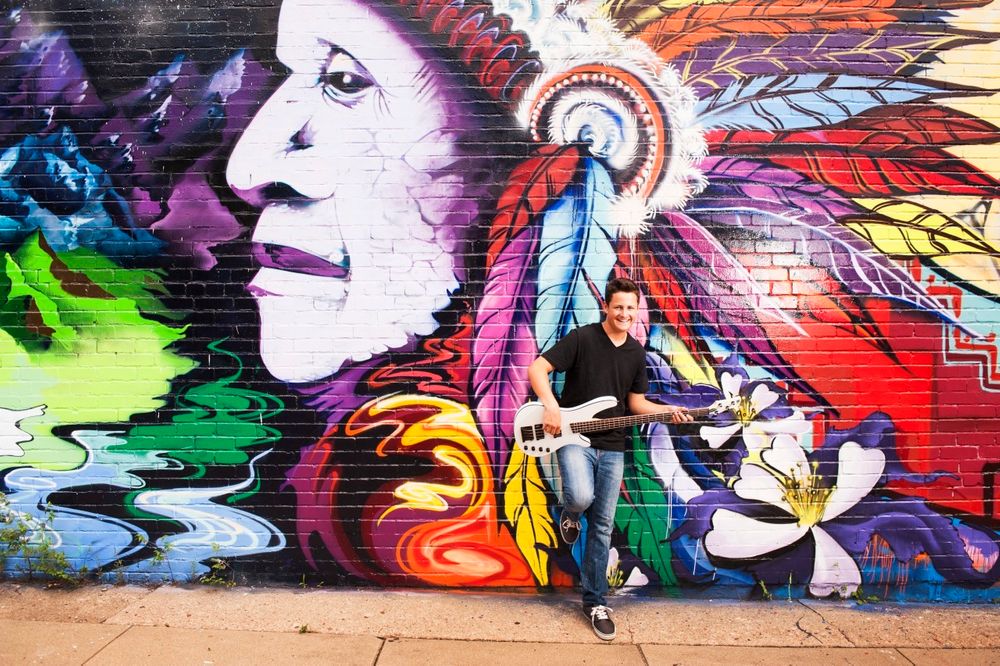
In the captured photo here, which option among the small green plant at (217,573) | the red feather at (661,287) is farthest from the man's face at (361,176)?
the small green plant at (217,573)

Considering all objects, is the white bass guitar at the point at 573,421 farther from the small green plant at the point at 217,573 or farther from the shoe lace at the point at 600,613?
the small green plant at the point at 217,573

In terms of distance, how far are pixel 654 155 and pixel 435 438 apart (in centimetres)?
230

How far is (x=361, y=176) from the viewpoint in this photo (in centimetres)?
423

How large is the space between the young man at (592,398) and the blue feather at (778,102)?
1.33 meters

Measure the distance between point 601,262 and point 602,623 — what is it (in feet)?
7.07

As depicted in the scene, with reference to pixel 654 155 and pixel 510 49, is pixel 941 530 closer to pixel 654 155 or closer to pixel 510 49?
pixel 654 155

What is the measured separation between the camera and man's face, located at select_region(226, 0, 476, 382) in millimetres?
4219

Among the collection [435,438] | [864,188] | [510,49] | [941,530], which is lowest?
[941,530]

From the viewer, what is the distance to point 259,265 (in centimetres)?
427

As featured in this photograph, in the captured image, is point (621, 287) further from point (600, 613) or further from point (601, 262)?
point (600, 613)

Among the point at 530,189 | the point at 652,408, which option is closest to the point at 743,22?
the point at 530,189

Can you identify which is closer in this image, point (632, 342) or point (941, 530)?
point (632, 342)

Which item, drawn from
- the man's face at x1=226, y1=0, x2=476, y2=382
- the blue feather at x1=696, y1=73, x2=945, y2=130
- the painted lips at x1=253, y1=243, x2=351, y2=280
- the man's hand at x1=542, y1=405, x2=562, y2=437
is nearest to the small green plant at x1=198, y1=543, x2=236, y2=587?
the man's face at x1=226, y1=0, x2=476, y2=382

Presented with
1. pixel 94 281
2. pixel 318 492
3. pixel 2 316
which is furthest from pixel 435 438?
pixel 2 316
